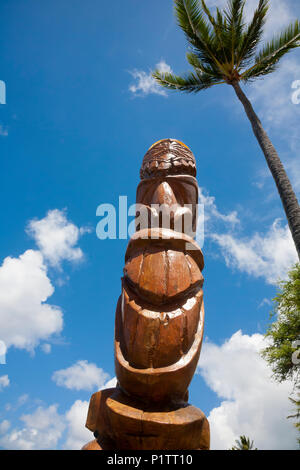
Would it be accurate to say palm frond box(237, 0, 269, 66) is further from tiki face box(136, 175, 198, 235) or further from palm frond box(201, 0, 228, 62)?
tiki face box(136, 175, 198, 235)

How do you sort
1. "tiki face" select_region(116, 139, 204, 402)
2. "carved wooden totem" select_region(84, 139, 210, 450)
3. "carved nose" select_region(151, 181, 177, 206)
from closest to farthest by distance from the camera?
"carved wooden totem" select_region(84, 139, 210, 450), "tiki face" select_region(116, 139, 204, 402), "carved nose" select_region(151, 181, 177, 206)

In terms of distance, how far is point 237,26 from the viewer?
991cm

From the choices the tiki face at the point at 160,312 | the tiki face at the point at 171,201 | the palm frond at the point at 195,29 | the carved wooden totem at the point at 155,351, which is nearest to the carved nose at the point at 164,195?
the tiki face at the point at 171,201

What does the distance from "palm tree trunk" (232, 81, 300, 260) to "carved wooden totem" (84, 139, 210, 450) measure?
11.0ft

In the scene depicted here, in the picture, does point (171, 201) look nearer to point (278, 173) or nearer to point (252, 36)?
point (278, 173)

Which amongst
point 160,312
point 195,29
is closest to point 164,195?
point 160,312

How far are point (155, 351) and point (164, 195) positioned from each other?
2.82 metres

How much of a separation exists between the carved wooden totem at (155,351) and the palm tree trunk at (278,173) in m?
3.34

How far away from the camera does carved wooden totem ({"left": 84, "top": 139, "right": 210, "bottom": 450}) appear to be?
3348 millimetres

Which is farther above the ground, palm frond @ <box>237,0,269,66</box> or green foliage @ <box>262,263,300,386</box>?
palm frond @ <box>237,0,269,66</box>

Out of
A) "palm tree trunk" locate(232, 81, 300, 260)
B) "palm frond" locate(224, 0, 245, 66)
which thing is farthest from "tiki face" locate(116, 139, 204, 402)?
"palm frond" locate(224, 0, 245, 66)

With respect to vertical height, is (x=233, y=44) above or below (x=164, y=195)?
above

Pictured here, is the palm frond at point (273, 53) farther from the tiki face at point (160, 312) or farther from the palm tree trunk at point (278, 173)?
the tiki face at point (160, 312)

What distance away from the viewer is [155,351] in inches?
144
